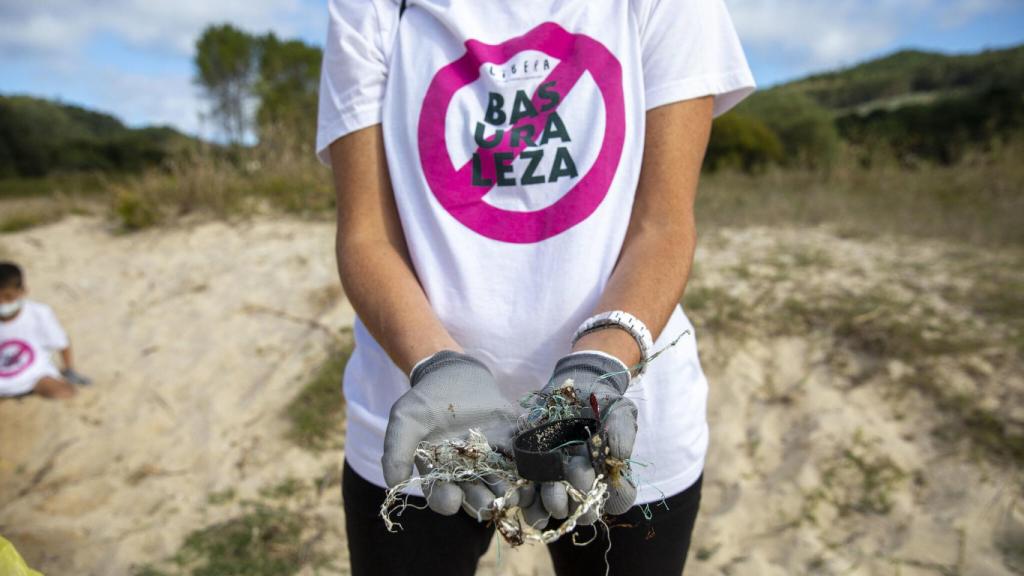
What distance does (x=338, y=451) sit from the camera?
10.7 feet

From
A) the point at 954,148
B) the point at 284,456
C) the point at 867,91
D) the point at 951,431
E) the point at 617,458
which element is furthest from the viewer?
the point at 867,91

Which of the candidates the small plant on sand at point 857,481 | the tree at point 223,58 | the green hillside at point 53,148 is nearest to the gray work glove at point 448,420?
the small plant on sand at point 857,481

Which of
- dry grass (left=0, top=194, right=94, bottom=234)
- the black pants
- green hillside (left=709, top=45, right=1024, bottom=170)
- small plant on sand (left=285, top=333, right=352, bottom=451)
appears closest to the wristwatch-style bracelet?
the black pants

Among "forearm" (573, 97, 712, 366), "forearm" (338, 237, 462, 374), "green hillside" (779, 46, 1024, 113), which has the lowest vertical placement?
"forearm" (338, 237, 462, 374)

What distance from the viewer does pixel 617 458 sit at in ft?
2.82

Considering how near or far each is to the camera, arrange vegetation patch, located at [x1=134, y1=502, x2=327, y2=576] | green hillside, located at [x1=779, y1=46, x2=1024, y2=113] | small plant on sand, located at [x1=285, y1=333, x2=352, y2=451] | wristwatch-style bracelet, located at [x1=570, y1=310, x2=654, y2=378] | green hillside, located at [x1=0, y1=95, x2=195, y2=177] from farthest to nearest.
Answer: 1. green hillside, located at [x1=0, y1=95, x2=195, y2=177]
2. green hillside, located at [x1=779, y1=46, x2=1024, y2=113]
3. small plant on sand, located at [x1=285, y1=333, x2=352, y2=451]
4. vegetation patch, located at [x1=134, y1=502, x2=327, y2=576]
5. wristwatch-style bracelet, located at [x1=570, y1=310, x2=654, y2=378]

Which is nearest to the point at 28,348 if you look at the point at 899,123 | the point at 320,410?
the point at 320,410

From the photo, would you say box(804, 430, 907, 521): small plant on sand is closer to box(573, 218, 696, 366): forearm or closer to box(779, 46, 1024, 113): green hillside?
box(573, 218, 696, 366): forearm

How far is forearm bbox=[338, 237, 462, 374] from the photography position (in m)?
1.04

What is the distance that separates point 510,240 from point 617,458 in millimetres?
403

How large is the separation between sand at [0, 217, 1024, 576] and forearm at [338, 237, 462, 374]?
1.77 meters

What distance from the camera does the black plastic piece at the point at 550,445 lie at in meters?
0.85

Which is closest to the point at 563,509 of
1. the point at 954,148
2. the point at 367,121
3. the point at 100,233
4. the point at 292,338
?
the point at 367,121

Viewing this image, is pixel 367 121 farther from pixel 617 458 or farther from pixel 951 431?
pixel 951 431
